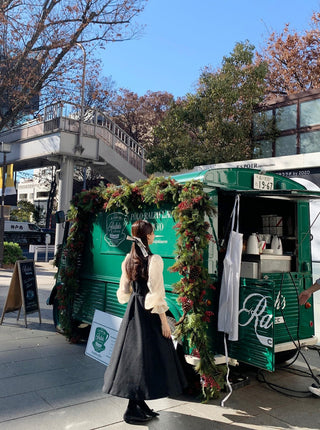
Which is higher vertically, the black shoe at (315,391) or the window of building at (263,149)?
the window of building at (263,149)

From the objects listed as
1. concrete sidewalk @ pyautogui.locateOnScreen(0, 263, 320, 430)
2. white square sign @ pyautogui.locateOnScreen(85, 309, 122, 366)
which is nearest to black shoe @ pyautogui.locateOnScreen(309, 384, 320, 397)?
concrete sidewalk @ pyautogui.locateOnScreen(0, 263, 320, 430)

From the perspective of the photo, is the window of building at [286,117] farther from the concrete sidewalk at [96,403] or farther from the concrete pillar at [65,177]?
the concrete sidewalk at [96,403]

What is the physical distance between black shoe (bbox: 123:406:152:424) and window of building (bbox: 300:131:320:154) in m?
15.7

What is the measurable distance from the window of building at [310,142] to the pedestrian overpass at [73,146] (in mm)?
7931

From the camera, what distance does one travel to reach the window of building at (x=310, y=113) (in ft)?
55.4

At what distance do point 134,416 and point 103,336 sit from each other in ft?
5.26

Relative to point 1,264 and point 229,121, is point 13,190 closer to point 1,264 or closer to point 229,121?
point 1,264

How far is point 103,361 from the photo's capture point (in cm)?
496

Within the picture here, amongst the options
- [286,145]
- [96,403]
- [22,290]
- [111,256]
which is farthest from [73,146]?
[96,403]

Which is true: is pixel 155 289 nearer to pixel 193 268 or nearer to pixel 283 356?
pixel 193 268

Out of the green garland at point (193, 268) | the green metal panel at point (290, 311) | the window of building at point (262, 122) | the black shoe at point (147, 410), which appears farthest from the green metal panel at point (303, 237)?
the window of building at point (262, 122)

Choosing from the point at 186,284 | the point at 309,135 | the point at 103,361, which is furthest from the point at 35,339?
the point at 309,135

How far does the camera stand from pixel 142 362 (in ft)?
11.2

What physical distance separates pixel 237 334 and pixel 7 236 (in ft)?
91.8
